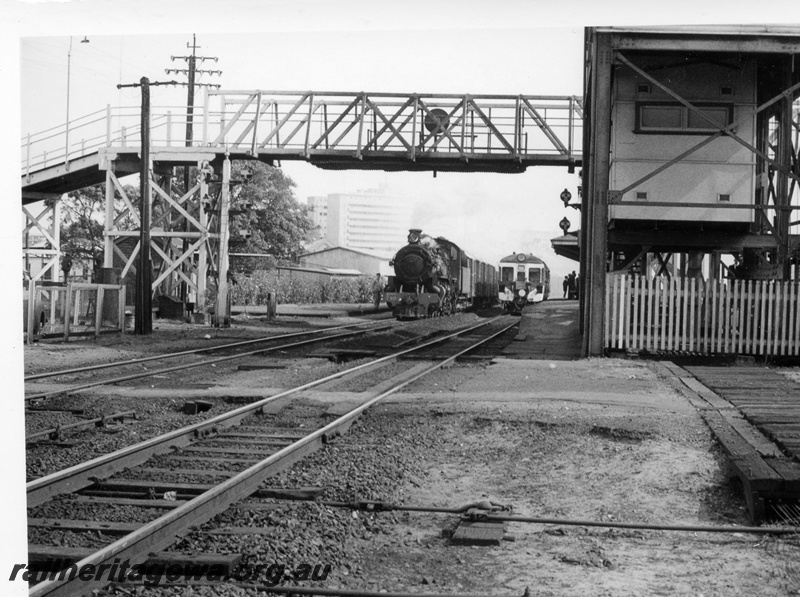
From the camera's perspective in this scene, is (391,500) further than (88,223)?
No

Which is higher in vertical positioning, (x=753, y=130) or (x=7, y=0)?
(x=753, y=130)

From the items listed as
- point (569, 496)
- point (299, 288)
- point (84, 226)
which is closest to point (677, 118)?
point (569, 496)

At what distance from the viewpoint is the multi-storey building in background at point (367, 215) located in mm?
32312

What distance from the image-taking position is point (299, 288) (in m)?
41.9

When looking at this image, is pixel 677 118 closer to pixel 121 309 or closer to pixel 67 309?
pixel 67 309

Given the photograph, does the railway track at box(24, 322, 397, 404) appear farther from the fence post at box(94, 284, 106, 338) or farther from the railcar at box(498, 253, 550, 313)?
the railcar at box(498, 253, 550, 313)

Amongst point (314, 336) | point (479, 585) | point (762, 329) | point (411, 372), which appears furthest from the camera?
point (314, 336)

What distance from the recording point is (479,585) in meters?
4.47

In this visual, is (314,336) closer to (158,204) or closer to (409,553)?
(158,204)

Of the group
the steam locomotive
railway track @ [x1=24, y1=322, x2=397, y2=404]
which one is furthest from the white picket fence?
the steam locomotive

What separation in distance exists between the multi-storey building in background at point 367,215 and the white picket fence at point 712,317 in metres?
16.9

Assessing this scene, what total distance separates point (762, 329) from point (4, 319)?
43.6 ft

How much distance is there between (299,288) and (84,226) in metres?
19.4

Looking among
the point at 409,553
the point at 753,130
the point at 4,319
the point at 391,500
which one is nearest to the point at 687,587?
the point at 409,553
